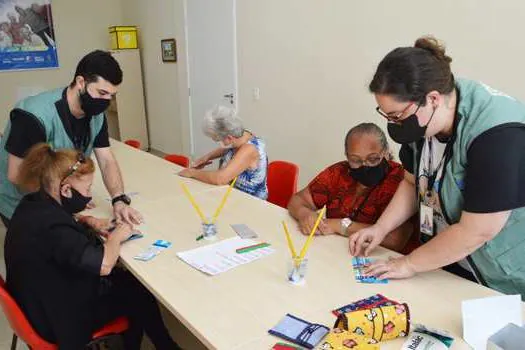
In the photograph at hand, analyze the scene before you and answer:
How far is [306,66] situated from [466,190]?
2582mm

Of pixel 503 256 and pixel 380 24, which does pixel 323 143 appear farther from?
pixel 503 256

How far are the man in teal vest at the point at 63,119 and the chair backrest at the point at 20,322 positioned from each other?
619mm

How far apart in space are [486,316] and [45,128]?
193 cm

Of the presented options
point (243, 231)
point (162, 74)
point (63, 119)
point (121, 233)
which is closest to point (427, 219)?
point (243, 231)

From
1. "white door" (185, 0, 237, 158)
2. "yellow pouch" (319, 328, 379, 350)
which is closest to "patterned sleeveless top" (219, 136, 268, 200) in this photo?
"yellow pouch" (319, 328, 379, 350)

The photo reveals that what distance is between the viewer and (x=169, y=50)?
5.55 metres

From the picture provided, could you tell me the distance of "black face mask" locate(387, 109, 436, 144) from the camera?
1.26 m

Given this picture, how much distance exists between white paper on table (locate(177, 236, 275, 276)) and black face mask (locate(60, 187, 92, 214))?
1.40 feet

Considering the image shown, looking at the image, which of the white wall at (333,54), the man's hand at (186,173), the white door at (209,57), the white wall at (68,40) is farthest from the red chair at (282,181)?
the white wall at (68,40)

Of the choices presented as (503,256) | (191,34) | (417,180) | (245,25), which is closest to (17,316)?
(417,180)

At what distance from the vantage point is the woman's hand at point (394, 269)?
55.7 inches

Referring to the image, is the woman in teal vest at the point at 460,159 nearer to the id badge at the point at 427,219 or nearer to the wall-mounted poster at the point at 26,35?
the id badge at the point at 427,219

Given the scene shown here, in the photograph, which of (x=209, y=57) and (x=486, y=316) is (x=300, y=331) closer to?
(x=486, y=316)

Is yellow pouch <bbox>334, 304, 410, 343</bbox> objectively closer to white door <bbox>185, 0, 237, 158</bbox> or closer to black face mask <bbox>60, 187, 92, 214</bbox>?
black face mask <bbox>60, 187, 92, 214</bbox>
